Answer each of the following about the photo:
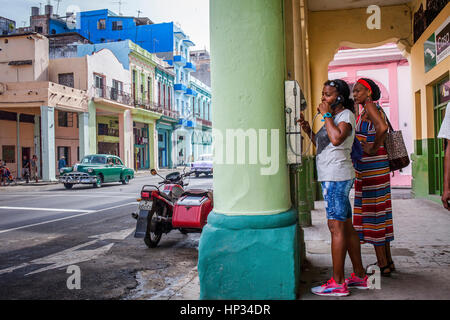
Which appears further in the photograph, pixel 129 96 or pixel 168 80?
pixel 168 80

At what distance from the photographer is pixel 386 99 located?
49.3ft

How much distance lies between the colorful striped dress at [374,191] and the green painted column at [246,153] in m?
0.96

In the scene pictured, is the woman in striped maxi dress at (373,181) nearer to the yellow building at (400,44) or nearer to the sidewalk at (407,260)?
the sidewalk at (407,260)

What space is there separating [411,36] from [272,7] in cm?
876

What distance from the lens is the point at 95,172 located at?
1848 centimetres

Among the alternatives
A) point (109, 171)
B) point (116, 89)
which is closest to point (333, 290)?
point (109, 171)

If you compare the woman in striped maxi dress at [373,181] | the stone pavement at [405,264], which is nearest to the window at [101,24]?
the stone pavement at [405,264]

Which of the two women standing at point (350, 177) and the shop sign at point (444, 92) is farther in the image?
the shop sign at point (444, 92)

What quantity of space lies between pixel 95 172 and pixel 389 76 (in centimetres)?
1310

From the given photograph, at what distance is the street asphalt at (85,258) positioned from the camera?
4086 mm

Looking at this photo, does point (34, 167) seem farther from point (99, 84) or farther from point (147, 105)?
point (147, 105)

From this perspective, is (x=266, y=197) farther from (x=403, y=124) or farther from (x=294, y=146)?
(x=403, y=124)

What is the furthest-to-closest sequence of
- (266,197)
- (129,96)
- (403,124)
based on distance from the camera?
(129,96)
(403,124)
(266,197)
